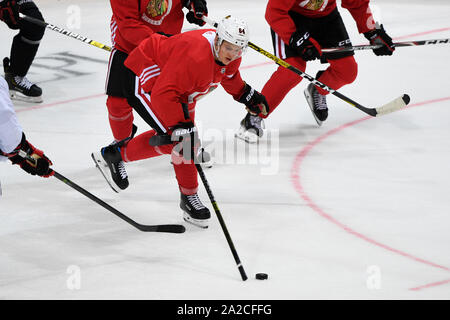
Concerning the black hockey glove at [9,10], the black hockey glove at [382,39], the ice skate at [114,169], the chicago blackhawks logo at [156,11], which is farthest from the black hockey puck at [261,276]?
the black hockey glove at [9,10]

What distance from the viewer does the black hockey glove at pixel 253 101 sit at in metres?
3.76

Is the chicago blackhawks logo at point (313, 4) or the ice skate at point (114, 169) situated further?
the chicago blackhawks logo at point (313, 4)

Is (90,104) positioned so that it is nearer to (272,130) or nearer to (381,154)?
(272,130)

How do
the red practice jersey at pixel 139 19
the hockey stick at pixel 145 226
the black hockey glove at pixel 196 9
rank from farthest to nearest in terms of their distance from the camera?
the black hockey glove at pixel 196 9 → the red practice jersey at pixel 139 19 → the hockey stick at pixel 145 226

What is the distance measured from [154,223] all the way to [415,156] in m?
1.53

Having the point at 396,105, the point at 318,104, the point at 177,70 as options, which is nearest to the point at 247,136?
the point at 318,104

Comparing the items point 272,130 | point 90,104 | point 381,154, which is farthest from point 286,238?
point 90,104

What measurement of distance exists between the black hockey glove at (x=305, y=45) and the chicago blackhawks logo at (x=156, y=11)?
2.40ft

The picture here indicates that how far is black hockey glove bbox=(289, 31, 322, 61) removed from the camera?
4172 mm

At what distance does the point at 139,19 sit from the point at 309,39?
3.14 ft

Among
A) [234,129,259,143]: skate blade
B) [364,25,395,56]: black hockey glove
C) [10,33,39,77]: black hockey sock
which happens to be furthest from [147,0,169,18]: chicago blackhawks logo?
[10,33,39,77]: black hockey sock

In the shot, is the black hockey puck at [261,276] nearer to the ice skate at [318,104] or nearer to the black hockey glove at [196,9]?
the black hockey glove at [196,9]

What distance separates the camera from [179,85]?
10.3 ft

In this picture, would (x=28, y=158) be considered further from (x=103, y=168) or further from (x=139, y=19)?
(x=139, y=19)
